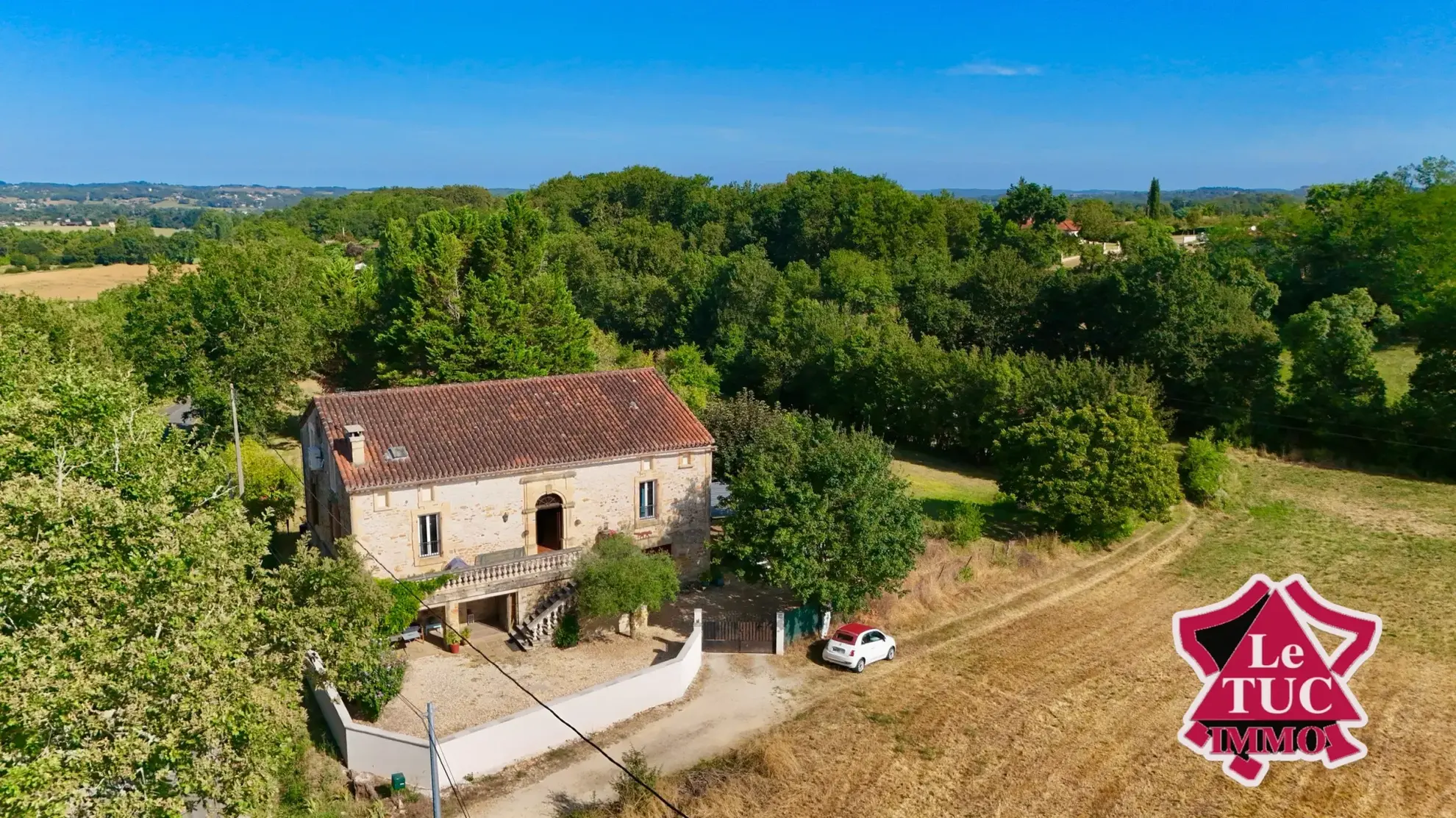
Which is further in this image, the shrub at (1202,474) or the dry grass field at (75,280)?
the dry grass field at (75,280)

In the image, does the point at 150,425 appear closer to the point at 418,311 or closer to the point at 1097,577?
the point at 418,311

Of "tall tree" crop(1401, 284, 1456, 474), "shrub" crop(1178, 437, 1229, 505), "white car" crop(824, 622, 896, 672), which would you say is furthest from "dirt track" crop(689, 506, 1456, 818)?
"tall tree" crop(1401, 284, 1456, 474)

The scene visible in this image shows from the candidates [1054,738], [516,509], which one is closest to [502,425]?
[516,509]

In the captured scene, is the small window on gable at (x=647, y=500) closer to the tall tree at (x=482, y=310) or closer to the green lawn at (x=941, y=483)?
the green lawn at (x=941, y=483)

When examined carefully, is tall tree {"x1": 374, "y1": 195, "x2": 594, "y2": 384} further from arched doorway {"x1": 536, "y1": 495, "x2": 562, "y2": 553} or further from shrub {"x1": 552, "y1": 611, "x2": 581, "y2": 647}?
shrub {"x1": 552, "y1": 611, "x2": 581, "y2": 647}

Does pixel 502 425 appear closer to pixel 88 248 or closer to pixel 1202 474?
pixel 1202 474

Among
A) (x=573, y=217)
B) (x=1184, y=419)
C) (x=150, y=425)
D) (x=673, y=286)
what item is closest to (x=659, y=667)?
(x=150, y=425)

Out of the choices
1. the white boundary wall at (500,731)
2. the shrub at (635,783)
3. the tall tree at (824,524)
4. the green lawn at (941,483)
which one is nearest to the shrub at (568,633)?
the white boundary wall at (500,731)
